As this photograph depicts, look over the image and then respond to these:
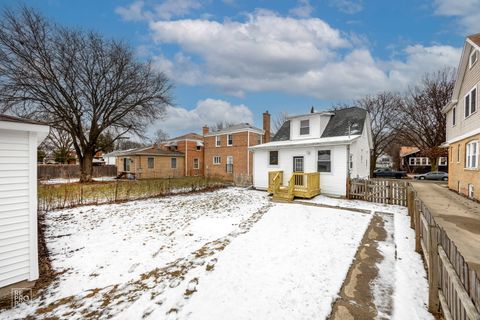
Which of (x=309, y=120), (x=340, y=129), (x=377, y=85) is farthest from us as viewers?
(x=377, y=85)

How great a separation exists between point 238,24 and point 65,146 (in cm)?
3665

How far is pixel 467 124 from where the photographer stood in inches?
448

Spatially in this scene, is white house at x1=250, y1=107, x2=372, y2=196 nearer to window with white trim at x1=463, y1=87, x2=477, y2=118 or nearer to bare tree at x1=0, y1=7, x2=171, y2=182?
window with white trim at x1=463, y1=87, x2=477, y2=118

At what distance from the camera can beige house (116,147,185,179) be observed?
88.5ft

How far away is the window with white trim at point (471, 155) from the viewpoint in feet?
33.2

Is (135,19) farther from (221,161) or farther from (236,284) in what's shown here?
(221,161)

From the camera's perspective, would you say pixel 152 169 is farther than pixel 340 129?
Yes

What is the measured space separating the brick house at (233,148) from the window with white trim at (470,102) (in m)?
15.2

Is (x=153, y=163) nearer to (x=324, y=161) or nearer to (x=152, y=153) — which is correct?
(x=152, y=153)

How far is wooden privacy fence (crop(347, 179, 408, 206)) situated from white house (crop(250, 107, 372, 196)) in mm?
530

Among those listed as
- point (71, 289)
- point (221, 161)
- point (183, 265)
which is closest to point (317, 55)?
point (221, 161)

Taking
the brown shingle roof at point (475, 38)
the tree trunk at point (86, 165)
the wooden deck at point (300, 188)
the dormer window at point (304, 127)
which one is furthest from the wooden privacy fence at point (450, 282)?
the tree trunk at point (86, 165)

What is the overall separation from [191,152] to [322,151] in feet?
67.7

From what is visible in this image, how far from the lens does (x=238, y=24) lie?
14.0 m
